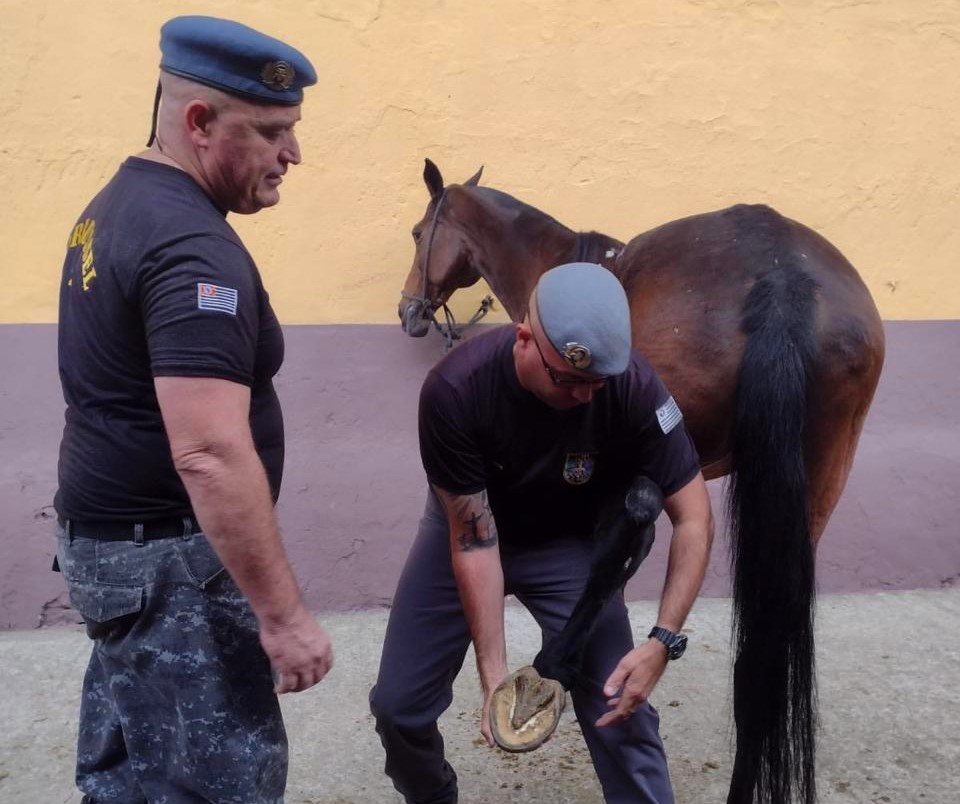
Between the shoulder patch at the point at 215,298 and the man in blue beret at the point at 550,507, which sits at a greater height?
the shoulder patch at the point at 215,298

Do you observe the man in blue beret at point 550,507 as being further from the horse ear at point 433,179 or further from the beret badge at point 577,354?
the horse ear at point 433,179

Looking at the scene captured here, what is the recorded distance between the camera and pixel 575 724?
11.4 feet

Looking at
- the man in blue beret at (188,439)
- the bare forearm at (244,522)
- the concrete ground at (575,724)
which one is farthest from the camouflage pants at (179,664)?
the concrete ground at (575,724)

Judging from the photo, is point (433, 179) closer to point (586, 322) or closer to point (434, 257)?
point (434, 257)

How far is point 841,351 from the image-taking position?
290 cm

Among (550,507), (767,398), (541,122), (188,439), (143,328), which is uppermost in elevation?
(541,122)

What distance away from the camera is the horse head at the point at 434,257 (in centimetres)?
420

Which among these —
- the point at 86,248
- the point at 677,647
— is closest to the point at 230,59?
the point at 86,248

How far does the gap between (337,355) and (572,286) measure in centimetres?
236

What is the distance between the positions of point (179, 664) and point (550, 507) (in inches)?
36.1

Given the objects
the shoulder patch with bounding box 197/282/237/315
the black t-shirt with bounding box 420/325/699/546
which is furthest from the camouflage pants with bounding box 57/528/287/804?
the black t-shirt with bounding box 420/325/699/546

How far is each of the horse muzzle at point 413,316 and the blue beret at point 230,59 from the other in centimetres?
231

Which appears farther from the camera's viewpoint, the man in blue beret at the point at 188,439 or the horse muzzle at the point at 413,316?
the horse muzzle at the point at 413,316

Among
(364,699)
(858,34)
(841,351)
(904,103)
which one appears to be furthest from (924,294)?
(364,699)
